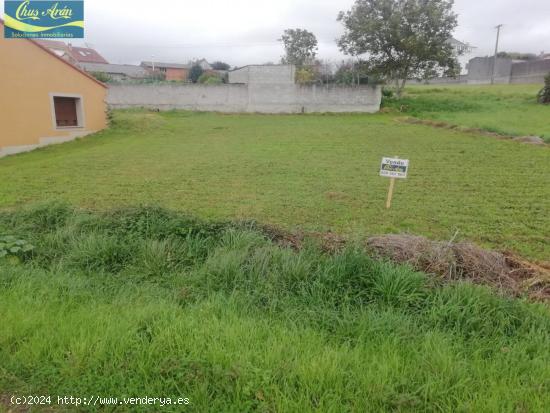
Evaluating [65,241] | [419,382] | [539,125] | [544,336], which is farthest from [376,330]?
[539,125]

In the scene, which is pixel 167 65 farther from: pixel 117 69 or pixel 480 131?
pixel 480 131

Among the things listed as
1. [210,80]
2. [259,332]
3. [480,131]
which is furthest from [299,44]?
[259,332]

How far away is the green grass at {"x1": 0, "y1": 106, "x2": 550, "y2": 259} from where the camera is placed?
4.72 metres

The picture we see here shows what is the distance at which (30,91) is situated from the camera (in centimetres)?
1118

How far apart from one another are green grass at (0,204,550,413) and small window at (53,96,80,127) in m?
12.0

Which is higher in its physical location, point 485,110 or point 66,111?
point 485,110

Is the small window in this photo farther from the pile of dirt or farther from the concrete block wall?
the concrete block wall

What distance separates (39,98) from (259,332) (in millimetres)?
12798

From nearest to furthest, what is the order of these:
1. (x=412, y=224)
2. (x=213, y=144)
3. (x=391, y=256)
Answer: (x=391, y=256)
(x=412, y=224)
(x=213, y=144)

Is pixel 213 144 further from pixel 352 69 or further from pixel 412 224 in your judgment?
pixel 352 69

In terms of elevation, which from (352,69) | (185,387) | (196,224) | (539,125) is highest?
(352,69)

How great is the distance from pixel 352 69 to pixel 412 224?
70.5 feet

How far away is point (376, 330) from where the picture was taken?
2207 mm

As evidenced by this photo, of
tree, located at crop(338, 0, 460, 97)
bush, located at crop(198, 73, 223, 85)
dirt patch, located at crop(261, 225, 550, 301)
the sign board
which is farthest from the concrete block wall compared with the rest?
dirt patch, located at crop(261, 225, 550, 301)
